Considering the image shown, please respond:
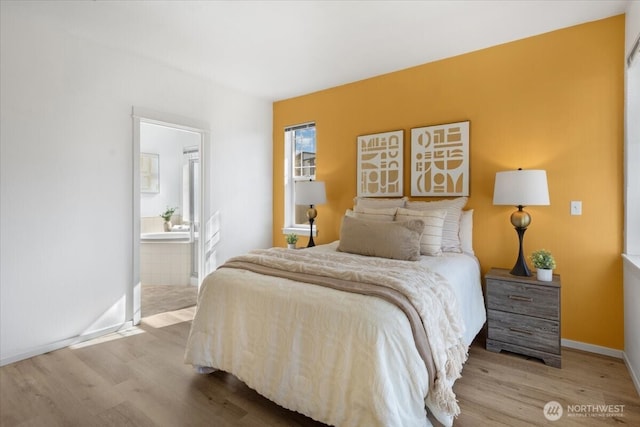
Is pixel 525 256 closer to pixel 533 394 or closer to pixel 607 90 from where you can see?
pixel 533 394

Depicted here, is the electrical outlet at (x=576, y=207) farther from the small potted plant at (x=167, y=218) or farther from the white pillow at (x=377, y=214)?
the small potted plant at (x=167, y=218)

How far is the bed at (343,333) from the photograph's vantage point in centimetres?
143

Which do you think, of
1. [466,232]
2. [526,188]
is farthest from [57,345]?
[526,188]

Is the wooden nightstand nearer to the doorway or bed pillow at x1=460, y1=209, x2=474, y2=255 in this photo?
bed pillow at x1=460, y1=209, x2=474, y2=255

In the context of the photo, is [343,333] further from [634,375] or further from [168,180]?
[168,180]

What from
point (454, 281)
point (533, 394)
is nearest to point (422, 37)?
point (454, 281)

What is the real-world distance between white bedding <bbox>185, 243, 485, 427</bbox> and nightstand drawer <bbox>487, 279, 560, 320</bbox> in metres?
0.44

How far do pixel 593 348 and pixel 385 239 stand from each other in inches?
74.3

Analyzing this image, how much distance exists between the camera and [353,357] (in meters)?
1.47

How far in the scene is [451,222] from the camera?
284cm

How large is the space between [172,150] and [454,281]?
5391 millimetres

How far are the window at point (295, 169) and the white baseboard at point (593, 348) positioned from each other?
2969 millimetres

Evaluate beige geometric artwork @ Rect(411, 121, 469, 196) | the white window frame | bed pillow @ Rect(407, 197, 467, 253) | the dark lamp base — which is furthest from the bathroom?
the dark lamp base

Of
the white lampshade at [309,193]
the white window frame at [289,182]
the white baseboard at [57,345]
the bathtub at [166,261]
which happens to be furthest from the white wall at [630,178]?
the bathtub at [166,261]
